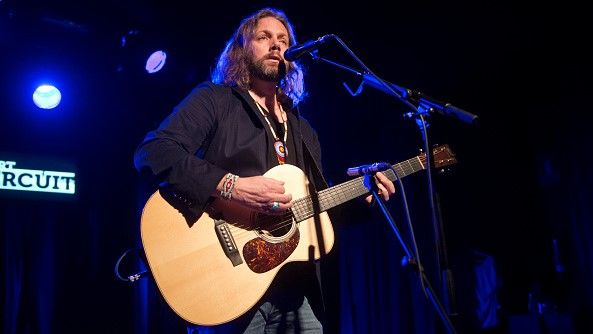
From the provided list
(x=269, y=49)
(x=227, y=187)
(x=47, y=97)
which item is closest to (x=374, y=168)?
(x=227, y=187)

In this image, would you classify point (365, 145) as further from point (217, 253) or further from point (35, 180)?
point (217, 253)

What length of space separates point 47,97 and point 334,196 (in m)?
4.22

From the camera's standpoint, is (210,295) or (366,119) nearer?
(210,295)

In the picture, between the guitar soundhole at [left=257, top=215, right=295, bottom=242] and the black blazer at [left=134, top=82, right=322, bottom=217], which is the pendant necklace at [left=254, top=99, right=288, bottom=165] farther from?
the guitar soundhole at [left=257, top=215, right=295, bottom=242]

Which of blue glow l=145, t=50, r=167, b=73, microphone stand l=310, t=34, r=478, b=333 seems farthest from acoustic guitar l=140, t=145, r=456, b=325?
blue glow l=145, t=50, r=167, b=73

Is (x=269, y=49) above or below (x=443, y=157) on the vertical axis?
above

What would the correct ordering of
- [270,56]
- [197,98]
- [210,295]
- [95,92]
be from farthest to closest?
[95,92] → [270,56] → [197,98] → [210,295]

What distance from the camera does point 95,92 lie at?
5773 mm

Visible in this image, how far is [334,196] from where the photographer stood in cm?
273

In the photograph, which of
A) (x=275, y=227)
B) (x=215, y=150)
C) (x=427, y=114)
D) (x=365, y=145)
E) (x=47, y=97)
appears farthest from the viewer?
(x=365, y=145)

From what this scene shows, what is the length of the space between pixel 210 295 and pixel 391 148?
179 inches

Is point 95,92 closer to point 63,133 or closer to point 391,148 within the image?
point 63,133

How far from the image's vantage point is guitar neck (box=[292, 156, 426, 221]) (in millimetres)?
2555

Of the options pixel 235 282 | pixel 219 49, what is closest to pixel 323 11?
pixel 219 49
